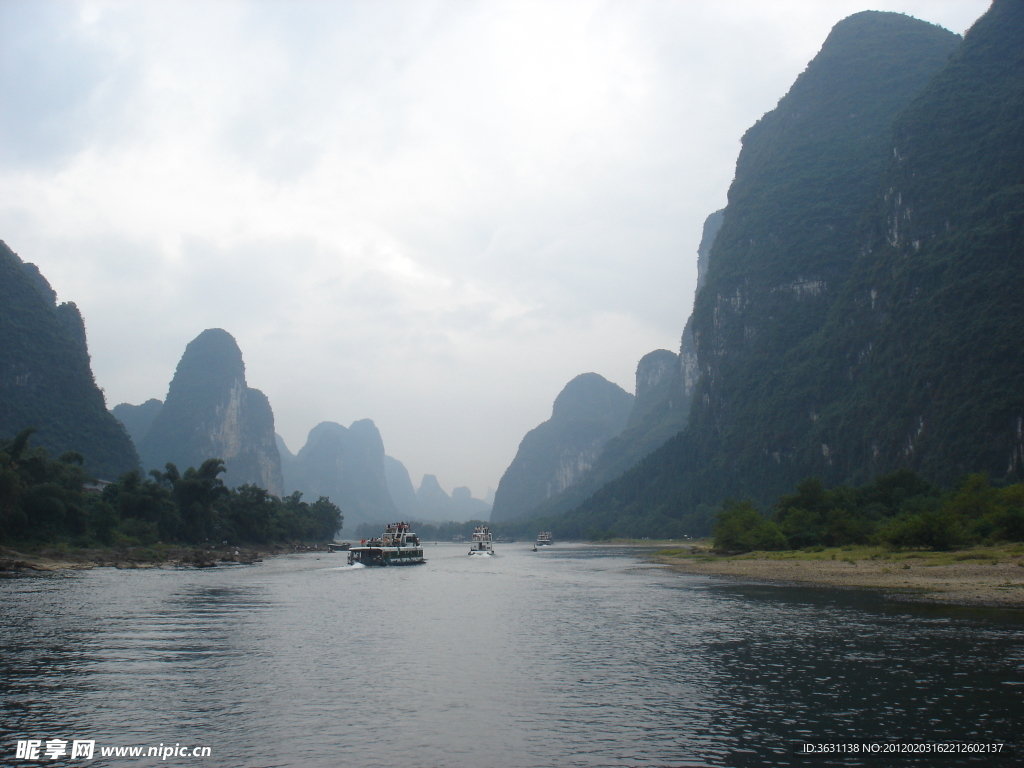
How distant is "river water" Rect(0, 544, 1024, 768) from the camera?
1402 centimetres

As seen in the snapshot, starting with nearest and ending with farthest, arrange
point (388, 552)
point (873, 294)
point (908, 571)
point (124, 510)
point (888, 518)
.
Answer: point (908, 571) < point (888, 518) < point (388, 552) < point (124, 510) < point (873, 294)

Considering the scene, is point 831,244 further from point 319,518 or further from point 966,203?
point 319,518

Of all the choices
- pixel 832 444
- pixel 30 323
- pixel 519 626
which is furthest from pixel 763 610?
pixel 30 323

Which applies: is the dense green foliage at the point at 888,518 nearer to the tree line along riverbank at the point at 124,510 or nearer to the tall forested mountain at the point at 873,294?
the tall forested mountain at the point at 873,294

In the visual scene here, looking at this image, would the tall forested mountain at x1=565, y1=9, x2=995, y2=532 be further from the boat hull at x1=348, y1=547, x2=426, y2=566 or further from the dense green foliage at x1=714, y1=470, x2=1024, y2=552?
the boat hull at x1=348, y1=547, x2=426, y2=566

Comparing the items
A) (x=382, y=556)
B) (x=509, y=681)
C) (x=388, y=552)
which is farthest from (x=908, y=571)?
(x=382, y=556)

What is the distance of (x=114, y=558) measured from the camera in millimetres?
65625

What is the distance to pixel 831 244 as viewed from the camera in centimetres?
16575

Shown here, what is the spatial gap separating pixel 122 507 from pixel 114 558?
20205mm

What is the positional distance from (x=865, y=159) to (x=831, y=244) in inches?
988

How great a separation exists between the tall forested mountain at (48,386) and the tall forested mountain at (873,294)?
370 ft

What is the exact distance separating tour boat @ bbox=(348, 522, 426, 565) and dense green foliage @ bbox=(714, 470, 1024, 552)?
3578cm

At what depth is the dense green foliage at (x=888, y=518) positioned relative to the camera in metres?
50.8

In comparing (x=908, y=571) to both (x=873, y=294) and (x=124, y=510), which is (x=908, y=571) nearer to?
(x=124, y=510)
